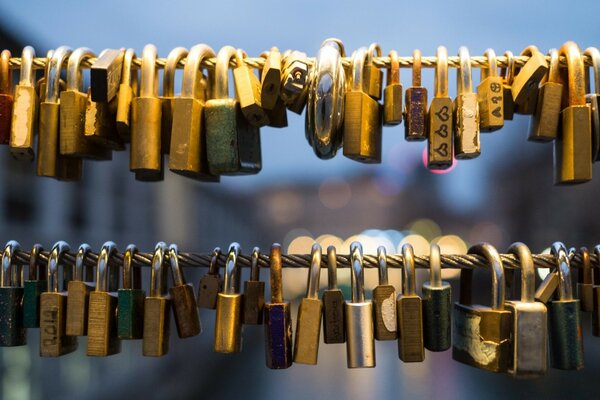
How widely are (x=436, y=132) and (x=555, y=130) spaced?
149mm

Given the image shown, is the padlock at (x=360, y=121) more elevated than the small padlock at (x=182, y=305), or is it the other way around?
the padlock at (x=360, y=121)

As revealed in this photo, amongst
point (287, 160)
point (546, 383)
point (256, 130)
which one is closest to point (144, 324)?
point (256, 130)

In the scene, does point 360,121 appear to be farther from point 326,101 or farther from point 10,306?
point 10,306

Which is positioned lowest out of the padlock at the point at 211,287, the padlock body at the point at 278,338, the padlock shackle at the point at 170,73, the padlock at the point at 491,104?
the padlock body at the point at 278,338

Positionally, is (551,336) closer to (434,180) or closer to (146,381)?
(434,180)

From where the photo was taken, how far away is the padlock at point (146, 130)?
558 mm

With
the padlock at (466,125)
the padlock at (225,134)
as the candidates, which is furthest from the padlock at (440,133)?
the padlock at (225,134)

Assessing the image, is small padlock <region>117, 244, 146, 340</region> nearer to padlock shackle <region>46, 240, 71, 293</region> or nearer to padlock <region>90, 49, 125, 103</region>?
padlock shackle <region>46, 240, 71, 293</region>

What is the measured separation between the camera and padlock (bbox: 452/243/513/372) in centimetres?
54

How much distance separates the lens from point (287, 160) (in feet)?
3.95

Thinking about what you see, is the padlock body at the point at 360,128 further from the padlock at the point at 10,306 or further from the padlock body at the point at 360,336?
the padlock at the point at 10,306

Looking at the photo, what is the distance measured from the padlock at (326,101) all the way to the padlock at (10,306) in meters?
0.42

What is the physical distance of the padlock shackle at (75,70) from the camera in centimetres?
60

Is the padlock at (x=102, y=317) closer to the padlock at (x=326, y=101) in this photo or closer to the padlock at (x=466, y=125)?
the padlock at (x=326, y=101)
